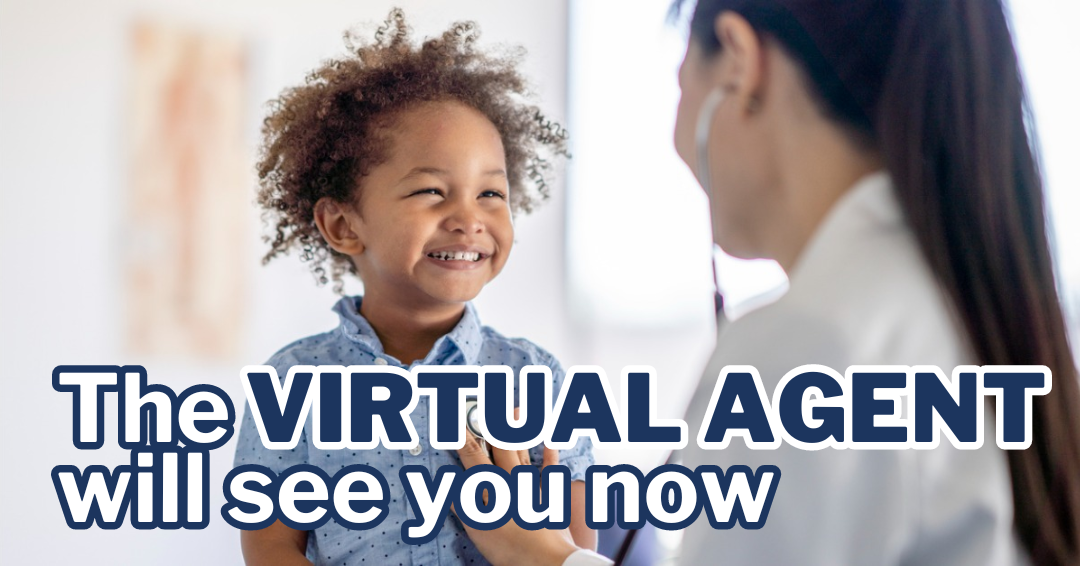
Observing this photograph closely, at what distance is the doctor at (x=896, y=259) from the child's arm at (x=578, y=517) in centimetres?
69

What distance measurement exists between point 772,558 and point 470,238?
0.80 meters

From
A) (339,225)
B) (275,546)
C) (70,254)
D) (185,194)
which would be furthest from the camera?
(185,194)

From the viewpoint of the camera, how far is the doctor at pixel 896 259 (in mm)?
527

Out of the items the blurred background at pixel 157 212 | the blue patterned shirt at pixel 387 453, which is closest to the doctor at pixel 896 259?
the blue patterned shirt at pixel 387 453

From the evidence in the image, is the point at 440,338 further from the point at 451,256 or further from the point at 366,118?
the point at 366,118

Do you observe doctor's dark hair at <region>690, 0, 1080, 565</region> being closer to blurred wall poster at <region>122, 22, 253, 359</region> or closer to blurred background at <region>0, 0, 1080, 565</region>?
blurred background at <region>0, 0, 1080, 565</region>

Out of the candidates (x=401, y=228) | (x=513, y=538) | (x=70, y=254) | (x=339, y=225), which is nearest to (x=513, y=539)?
(x=513, y=538)

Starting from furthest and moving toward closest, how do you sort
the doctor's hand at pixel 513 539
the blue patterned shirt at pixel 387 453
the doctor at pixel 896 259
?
the blue patterned shirt at pixel 387 453 → the doctor's hand at pixel 513 539 → the doctor at pixel 896 259

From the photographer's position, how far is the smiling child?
121 centimetres

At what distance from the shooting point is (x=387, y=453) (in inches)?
48.1

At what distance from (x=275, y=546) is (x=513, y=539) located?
308mm

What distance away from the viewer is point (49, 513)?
2.10m

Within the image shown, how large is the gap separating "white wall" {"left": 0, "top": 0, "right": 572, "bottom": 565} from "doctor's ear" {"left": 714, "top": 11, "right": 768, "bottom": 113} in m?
1.41

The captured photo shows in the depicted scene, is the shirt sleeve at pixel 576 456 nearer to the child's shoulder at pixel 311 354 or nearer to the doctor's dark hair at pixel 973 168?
the child's shoulder at pixel 311 354
